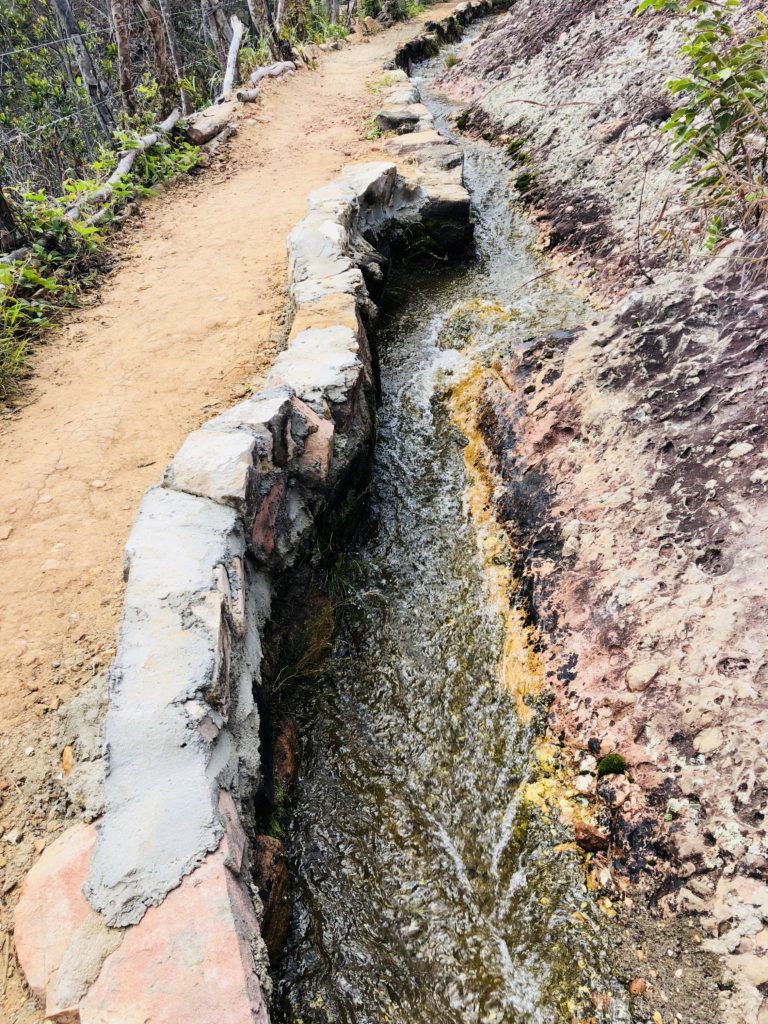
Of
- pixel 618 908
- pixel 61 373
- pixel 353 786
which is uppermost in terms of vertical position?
pixel 61 373

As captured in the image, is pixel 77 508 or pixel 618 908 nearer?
pixel 618 908

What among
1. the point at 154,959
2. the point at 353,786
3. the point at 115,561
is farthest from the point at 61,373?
the point at 154,959

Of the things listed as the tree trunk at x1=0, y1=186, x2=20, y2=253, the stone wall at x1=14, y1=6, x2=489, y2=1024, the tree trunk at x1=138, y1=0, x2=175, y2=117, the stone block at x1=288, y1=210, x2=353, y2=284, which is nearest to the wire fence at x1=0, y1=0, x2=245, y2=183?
the tree trunk at x1=138, y1=0, x2=175, y2=117

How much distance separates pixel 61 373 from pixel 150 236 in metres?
2.47

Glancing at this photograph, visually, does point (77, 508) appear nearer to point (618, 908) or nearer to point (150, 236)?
point (618, 908)

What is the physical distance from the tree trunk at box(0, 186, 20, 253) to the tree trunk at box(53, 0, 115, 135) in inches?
250

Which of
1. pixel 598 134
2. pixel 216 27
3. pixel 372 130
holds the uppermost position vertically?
pixel 216 27

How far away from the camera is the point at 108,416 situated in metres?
3.43

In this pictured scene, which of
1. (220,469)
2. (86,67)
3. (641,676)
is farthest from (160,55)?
(641,676)

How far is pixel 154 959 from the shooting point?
1.42 metres

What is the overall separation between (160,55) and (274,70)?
10.6ft

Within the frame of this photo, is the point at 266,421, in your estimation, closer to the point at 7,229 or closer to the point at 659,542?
the point at 659,542

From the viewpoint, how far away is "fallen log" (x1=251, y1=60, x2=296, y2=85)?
31.9 feet

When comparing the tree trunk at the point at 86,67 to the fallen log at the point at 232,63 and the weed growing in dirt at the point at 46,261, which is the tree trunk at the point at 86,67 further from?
the weed growing in dirt at the point at 46,261
